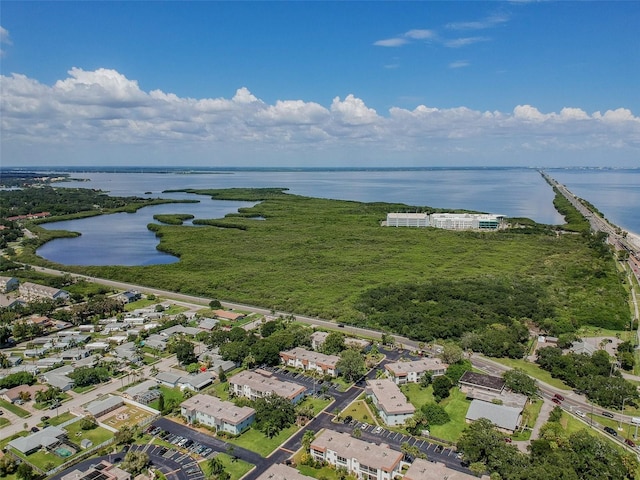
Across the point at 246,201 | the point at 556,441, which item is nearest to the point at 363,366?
the point at 556,441

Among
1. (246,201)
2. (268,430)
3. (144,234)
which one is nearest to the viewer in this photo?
(268,430)

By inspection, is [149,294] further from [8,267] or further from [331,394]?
[331,394]

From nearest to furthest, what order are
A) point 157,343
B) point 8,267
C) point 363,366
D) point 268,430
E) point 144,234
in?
point 268,430
point 363,366
point 157,343
point 8,267
point 144,234

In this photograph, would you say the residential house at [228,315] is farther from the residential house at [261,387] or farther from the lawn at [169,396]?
the lawn at [169,396]

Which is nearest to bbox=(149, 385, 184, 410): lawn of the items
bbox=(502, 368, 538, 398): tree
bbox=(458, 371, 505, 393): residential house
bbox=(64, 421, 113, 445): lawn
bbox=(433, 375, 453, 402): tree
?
bbox=(64, 421, 113, 445): lawn

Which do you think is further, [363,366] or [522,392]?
[363,366]

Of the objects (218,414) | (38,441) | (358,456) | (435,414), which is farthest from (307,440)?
(38,441)

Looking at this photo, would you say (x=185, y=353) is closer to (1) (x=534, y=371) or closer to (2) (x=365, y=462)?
(2) (x=365, y=462)

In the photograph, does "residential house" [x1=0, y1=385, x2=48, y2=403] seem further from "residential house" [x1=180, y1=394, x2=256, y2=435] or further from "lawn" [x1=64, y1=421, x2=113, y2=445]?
"residential house" [x1=180, y1=394, x2=256, y2=435]
